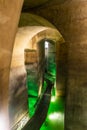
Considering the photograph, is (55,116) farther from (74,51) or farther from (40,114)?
(74,51)

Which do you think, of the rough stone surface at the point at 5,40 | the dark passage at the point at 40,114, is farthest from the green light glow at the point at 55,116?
the rough stone surface at the point at 5,40

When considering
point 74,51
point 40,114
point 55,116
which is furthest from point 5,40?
point 40,114

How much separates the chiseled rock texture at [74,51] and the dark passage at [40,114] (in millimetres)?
3204

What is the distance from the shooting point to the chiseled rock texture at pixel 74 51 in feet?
13.5

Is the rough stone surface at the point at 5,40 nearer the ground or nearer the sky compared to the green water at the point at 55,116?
nearer the sky

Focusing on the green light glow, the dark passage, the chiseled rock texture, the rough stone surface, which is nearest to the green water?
the green light glow

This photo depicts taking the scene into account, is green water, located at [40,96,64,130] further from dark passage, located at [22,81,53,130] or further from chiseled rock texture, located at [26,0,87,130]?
chiseled rock texture, located at [26,0,87,130]

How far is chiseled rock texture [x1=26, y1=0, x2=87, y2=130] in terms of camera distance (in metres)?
4.12

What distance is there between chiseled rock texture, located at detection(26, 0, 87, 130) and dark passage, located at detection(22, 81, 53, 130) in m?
3.20

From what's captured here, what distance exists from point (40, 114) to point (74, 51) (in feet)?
16.8

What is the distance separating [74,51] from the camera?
4270 millimetres

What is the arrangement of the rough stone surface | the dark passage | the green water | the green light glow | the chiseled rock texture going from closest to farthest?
1. the rough stone surface
2. the chiseled rock texture
3. the green water
4. the dark passage
5. the green light glow

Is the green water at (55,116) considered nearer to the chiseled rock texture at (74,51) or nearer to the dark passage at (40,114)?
the dark passage at (40,114)

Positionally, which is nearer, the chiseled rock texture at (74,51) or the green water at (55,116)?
the chiseled rock texture at (74,51)
